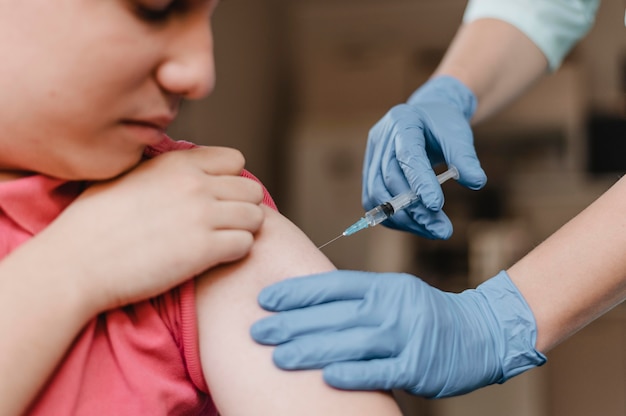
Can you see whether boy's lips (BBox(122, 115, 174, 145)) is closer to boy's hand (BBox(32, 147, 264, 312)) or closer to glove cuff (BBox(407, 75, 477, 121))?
boy's hand (BBox(32, 147, 264, 312))

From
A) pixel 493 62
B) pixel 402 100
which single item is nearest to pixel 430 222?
pixel 493 62

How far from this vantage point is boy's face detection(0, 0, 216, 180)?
708mm

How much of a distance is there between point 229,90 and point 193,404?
3.57 meters

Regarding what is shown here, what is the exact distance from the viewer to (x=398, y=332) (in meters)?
0.94

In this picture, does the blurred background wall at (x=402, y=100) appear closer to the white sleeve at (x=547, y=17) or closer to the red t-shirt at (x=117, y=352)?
the white sleeve at (x=547, y=17)

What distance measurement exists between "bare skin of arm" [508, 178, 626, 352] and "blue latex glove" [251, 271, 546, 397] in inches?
1.0

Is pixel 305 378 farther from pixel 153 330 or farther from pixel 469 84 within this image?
pixel 469 84

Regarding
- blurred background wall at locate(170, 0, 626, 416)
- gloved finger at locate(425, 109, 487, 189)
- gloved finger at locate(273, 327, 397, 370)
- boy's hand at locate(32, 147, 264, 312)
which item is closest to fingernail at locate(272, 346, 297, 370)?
gloved finger at locate(273, 327, 397, 370)

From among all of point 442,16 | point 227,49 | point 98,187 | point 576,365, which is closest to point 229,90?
point 227,49

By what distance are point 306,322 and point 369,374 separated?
10 centimetres

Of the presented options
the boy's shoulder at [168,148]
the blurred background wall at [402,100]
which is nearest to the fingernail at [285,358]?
the boy's shoulder at [168,148]

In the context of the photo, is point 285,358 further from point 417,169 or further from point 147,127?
point 417,169

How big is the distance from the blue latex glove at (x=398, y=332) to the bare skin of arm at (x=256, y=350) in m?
0.01

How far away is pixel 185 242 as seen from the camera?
2.59ft
